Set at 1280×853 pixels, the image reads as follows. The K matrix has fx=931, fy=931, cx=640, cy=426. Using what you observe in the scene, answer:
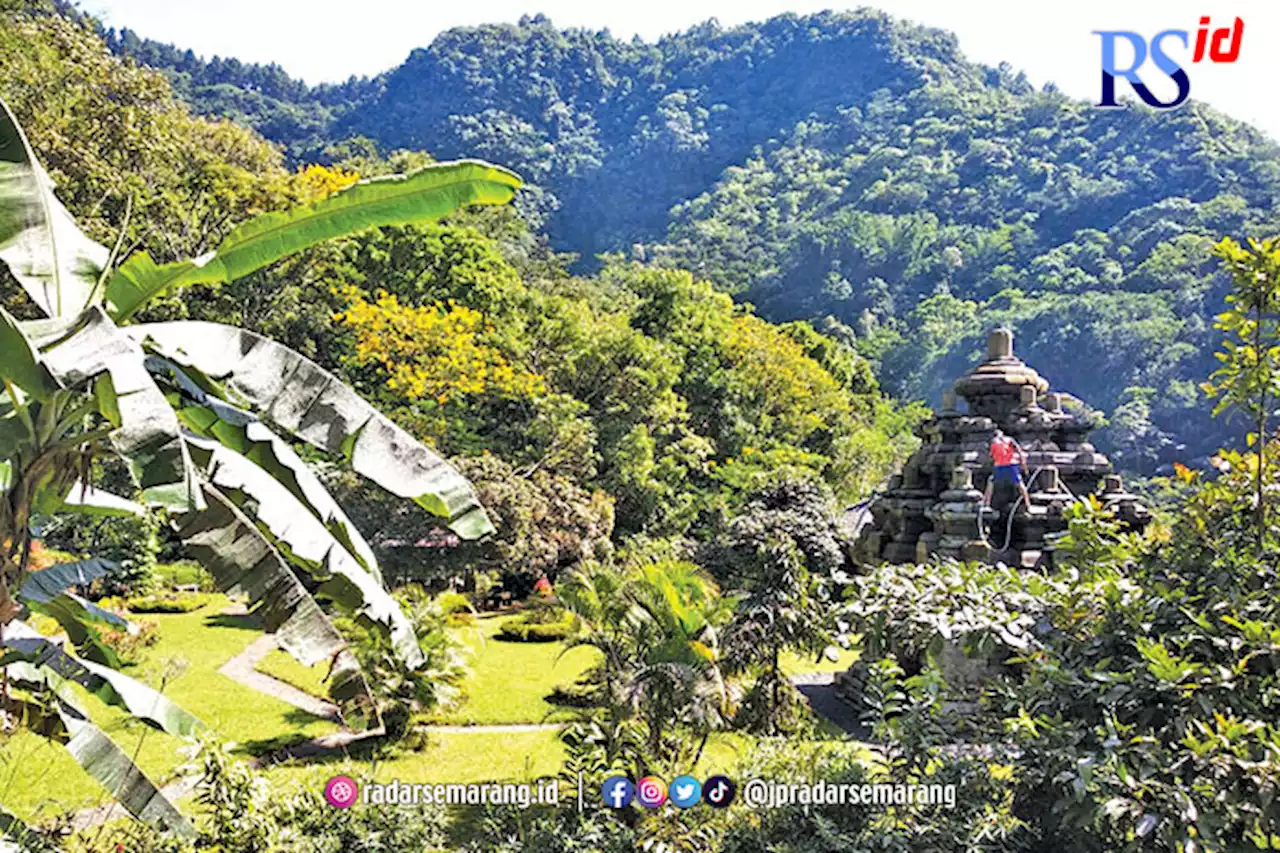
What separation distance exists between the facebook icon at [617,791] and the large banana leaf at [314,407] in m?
4.49

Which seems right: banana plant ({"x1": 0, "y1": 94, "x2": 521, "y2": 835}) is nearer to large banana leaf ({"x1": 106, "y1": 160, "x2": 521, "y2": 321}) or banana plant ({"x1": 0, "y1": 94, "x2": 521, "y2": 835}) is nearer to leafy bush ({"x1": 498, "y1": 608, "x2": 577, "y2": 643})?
large banana leaf ({"x1": 106, "y1": 160, "x2": 521, "y2": 321})

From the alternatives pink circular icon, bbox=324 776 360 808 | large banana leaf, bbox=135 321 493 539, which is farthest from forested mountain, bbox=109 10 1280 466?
large banana leaf, bbox=135 321 493 539

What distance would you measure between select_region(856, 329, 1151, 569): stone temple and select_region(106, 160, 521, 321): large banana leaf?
420 inches

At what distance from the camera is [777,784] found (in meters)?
7.27

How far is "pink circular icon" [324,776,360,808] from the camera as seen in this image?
7.12 m

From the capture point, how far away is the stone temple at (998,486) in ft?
45.3

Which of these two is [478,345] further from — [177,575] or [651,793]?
[651,793]

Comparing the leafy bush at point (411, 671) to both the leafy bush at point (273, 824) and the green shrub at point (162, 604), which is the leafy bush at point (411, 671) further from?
the green shrub at point (162, 604)

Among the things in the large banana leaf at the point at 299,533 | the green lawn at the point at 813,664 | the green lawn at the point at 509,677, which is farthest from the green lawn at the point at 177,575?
the large banana leaf at the point at 299,533

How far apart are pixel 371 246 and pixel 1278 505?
74.0 feet

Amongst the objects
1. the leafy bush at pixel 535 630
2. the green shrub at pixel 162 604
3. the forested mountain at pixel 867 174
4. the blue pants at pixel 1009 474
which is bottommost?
the leafy bush at pixel 535 630

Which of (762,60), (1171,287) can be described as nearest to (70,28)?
(1171,287)

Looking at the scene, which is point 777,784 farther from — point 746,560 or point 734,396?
point 734,396

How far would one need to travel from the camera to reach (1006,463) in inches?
539
